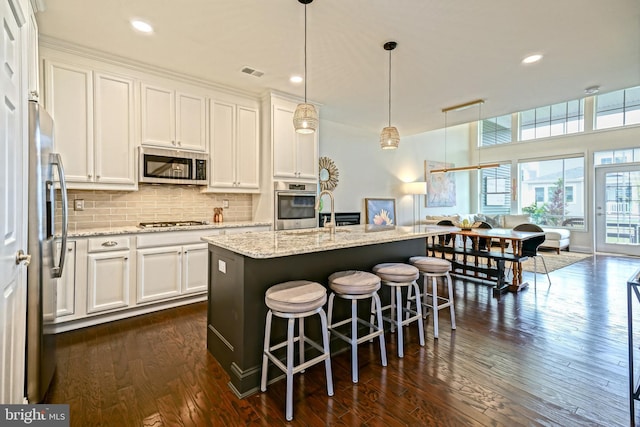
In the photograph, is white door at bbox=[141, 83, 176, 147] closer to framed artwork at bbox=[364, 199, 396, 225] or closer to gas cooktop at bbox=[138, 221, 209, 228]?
gas cooktop at bbox=[138, 221, 209, 228]

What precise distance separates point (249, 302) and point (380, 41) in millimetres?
2601

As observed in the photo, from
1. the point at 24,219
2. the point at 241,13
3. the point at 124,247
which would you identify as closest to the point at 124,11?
the point at 241,13

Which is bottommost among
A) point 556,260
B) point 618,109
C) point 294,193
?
point 556,260

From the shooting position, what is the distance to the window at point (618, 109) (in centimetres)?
646

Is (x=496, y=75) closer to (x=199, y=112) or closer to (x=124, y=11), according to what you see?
(x=199, y=112)

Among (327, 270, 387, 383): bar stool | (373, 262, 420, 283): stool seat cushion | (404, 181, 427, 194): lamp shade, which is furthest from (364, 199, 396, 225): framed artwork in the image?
(327, 270, 387, 383): bar stool

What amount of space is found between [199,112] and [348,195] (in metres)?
3.16

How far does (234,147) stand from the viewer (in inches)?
155

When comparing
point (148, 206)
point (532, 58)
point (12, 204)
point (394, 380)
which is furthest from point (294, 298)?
point (532, 58)

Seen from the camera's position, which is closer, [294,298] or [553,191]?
[294,298]

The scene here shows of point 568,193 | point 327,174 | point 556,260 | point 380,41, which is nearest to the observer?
point 380,41

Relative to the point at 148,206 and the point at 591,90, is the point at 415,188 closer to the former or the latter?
the point at 591,90

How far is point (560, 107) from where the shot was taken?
7.46m

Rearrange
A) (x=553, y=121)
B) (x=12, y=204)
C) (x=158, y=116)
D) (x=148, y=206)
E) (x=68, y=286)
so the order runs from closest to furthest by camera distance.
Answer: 1. (x=12, y=204)
2. (x=68, y=286)
3. (x=158, y=116)
4. (x=148, y=206)
5. (x=553, y=121)
